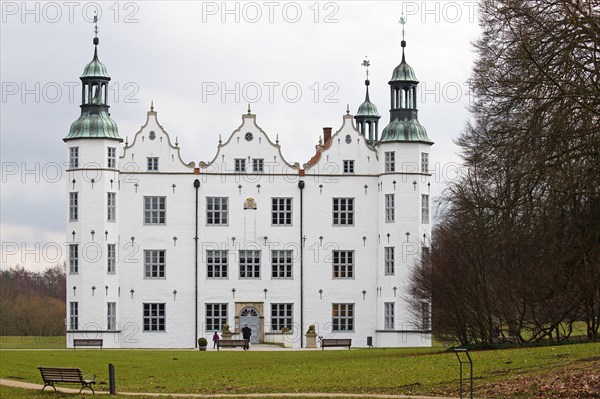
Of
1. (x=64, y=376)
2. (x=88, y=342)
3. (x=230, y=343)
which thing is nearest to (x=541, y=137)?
(x=64, y=376)

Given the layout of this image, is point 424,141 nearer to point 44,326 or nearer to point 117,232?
point 117,232

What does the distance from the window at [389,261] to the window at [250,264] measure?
6748mm

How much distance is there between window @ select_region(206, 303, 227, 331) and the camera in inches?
2530

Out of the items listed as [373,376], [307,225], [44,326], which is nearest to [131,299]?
[307,225]

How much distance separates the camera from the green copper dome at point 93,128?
2480 inches

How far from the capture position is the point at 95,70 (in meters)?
63.5

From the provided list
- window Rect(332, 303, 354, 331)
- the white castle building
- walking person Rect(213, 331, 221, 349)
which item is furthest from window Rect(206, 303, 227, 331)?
window Rect(332, 303, 354, 331)

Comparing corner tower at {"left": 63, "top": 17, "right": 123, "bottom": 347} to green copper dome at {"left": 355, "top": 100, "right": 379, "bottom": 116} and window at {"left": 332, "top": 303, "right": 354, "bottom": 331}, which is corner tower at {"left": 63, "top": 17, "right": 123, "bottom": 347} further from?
green copper dome at {"left": 355, "top": 100, "right": 379, "bottom": 116}

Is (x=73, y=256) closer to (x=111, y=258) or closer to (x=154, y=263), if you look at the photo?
(x=111, y=258)

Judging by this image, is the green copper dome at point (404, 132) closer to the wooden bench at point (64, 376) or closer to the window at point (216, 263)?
the window at point (216, 263)

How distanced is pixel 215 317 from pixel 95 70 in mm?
14278

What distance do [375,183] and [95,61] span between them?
631 inches

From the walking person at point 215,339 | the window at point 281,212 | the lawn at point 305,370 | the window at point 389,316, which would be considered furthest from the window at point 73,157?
the window at point 389,316

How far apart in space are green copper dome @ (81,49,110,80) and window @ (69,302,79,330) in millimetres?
11735
